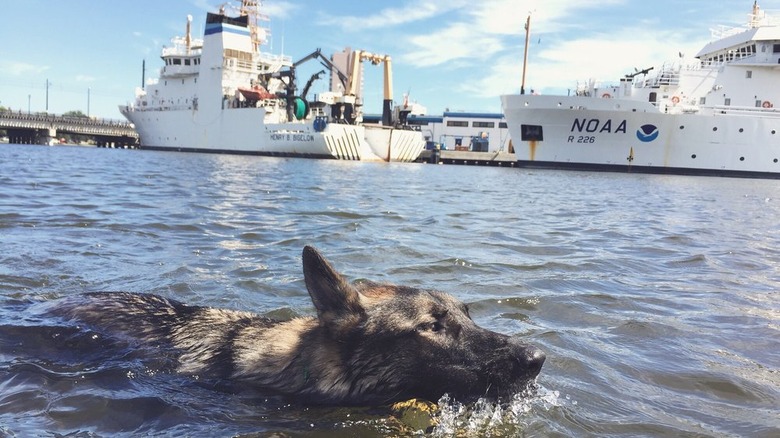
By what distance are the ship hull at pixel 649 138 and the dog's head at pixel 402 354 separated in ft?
141

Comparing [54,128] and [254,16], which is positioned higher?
[254,16]

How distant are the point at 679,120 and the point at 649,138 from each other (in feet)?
7.98

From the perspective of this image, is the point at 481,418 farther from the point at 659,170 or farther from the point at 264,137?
the point at 264,137

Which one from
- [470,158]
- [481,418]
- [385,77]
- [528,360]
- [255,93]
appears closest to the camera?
[528,360]

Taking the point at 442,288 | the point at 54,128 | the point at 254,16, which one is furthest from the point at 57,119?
the point at 442,288

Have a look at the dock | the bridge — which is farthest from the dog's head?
the bridge

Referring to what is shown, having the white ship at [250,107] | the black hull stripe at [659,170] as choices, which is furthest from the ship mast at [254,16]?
the black hull stripe at [659,170]

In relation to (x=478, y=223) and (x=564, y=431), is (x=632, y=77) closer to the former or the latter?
(x=478, y=223)

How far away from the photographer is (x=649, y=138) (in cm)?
4212

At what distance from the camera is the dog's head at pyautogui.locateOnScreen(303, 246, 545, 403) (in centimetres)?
294

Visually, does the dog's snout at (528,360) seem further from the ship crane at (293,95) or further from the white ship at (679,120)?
the ship crane at (293,95)

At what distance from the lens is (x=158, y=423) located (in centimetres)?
294

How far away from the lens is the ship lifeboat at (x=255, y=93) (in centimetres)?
5816

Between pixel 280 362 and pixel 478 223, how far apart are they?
8.95 metres
